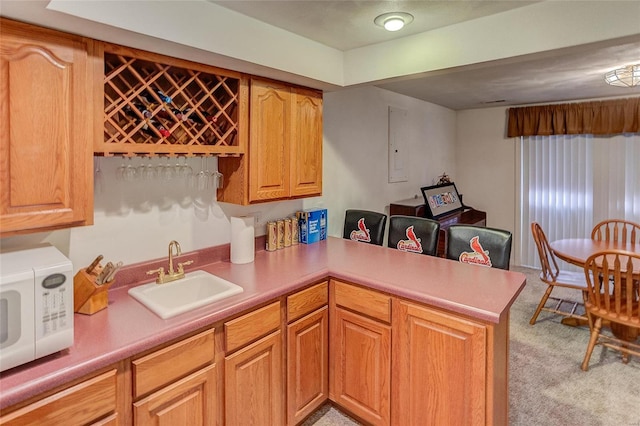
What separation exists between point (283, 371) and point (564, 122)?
15.2 feet

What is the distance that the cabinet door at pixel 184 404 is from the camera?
1402 mm

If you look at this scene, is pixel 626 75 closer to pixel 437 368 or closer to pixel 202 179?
pixel 437 368

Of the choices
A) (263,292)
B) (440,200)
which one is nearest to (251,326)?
(263,292)

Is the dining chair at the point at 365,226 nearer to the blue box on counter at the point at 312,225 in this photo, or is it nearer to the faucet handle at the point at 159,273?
the blue box on counter at the point at 312,225

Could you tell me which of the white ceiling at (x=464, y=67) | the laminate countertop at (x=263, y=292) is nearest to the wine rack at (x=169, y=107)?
the white ceiling at (x=464, y=67)

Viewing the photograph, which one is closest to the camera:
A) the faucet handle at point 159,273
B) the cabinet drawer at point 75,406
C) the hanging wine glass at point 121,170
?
the cabinet drawer at point 75,406

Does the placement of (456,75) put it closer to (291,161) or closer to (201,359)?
(291,161)

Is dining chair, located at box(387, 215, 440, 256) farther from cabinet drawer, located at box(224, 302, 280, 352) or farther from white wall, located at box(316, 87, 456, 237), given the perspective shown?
cabinet drawer, located at box(224, 302, 280, 352)

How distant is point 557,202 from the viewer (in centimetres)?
486

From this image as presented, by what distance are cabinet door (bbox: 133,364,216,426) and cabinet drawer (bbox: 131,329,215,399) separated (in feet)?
0.11

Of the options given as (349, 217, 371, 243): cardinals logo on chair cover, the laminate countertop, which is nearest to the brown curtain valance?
(349, 217, 371, 243): cardinals logo on chair cover

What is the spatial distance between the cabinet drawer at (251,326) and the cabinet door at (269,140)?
2.21 ft

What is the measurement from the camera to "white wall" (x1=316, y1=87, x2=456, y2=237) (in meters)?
3.17

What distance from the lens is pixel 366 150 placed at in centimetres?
357
